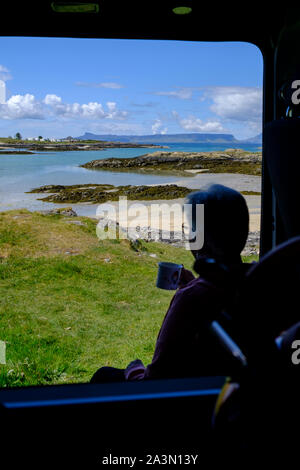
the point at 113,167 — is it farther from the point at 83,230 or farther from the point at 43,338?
the point at 43,338

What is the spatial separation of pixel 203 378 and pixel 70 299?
4003 millimetres

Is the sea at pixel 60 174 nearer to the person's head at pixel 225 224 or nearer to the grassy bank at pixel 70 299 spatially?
the grassy bank at pixel 70 299

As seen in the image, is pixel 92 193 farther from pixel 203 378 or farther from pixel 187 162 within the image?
pixel 203 378

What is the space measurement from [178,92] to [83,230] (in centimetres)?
311

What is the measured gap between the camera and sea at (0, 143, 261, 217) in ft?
12.8

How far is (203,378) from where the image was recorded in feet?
4.08

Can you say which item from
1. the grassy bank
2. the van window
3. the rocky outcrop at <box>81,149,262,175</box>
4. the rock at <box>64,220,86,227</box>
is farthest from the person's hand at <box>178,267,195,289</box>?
the rock at <box>64,220,86,227</box>

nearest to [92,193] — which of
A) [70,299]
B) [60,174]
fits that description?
[60,174]

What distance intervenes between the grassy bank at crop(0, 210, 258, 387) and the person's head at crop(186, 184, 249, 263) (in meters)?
2.17

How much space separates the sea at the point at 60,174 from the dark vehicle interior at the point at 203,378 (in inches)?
40.1

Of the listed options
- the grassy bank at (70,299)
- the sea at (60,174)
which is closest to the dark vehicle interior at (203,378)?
the sea at (60,174)

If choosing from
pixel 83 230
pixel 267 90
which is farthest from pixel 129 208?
pixel 267 90

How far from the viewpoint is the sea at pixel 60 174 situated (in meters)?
3.91

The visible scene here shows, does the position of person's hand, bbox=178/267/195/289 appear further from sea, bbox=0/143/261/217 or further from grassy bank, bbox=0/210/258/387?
grassy bank, bbox=0/210/258/387
